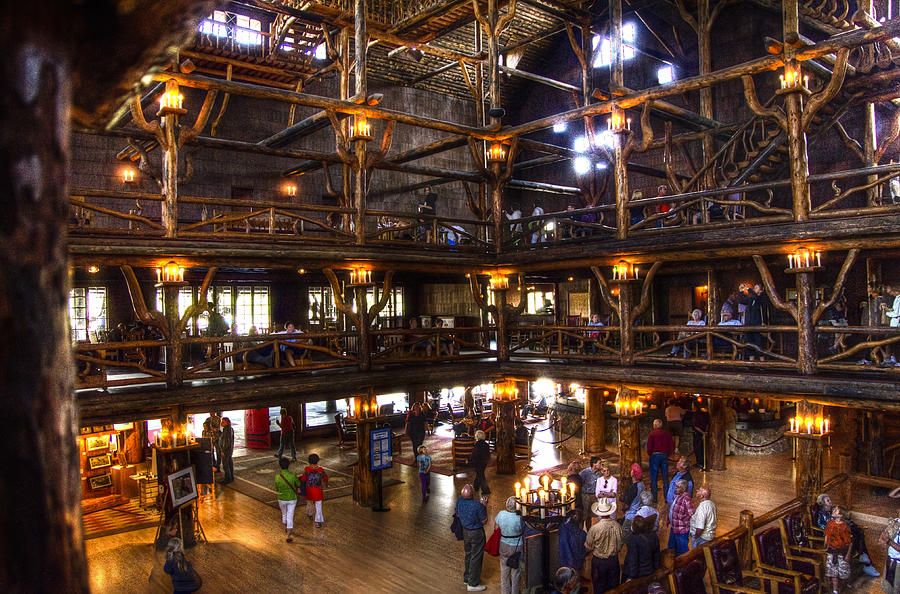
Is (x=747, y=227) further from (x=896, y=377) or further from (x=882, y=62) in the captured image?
(x=882, y=62)

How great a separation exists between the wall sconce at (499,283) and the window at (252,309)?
27.9ft

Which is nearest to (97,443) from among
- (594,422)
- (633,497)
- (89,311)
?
(89,311)

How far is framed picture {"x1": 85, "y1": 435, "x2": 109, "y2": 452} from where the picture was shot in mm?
16531

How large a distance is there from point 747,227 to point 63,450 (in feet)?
46.3

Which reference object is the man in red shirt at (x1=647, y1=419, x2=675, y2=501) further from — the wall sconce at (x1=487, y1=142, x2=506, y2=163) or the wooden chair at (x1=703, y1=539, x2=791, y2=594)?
the wall sconce at (x1=487, y1=142, x2=506, y2=163)

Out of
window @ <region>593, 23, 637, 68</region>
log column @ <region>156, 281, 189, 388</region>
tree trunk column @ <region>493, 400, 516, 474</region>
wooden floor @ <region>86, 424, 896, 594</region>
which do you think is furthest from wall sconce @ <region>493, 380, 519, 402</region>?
window @ <region>593, 23, 637, 68</region>

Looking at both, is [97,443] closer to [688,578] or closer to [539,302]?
[688,578]

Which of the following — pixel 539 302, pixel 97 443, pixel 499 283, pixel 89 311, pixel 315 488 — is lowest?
pixel 315 488

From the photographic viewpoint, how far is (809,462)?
503 inches

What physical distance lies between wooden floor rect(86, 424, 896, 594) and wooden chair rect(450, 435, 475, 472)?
106 cm

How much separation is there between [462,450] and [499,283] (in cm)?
548

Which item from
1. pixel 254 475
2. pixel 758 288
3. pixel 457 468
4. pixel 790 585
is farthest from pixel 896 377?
pixel 254 475

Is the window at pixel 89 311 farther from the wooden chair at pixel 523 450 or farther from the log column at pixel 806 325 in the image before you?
the log column at pixel 806 325

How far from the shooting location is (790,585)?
9516 mm
